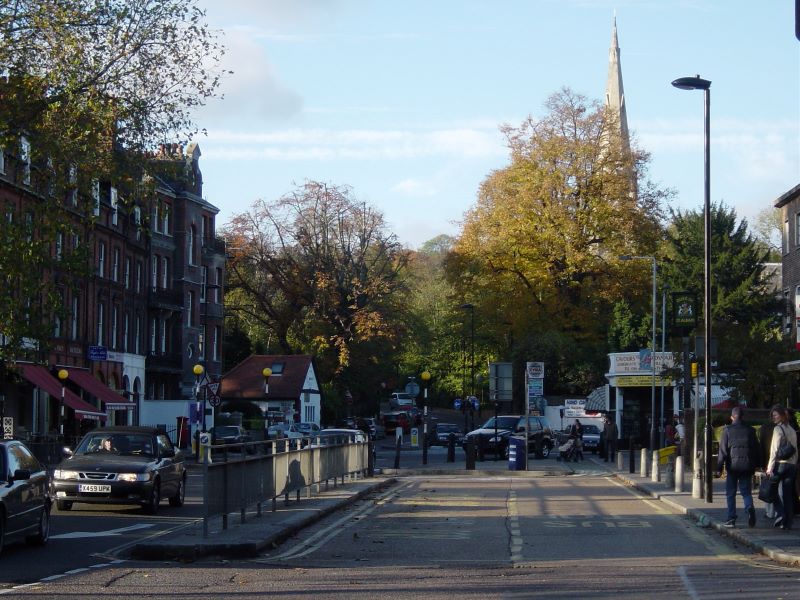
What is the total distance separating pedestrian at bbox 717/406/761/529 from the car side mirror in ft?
32.4

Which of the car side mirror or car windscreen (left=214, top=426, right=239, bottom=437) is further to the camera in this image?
car windscreen (left=214, top=426, right=239, bottom=437)

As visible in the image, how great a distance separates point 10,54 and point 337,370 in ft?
184

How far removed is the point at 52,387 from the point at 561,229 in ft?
91.7

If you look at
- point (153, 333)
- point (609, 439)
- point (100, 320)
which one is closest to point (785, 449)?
point (609, 439)

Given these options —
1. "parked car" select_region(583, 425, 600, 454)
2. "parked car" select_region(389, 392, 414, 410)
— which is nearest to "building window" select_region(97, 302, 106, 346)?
"parked car" select_region(583, 425, 600, 454)

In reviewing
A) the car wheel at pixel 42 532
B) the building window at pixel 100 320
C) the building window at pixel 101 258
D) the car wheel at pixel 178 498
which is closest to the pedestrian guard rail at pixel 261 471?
the car wheel at pixel 178 498

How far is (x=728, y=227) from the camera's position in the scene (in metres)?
71.9

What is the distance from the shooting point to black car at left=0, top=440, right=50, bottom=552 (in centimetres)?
1434

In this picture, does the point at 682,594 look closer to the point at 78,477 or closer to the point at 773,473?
the point at 773,473

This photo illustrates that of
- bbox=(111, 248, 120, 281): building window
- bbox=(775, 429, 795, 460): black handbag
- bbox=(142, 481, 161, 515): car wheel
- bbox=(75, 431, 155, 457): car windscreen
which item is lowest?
bbox=(142, 481, 161, 515): car wheel

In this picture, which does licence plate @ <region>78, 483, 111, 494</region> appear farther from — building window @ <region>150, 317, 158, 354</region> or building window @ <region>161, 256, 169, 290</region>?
building window @ <region>161, 256, 169, 290</region>

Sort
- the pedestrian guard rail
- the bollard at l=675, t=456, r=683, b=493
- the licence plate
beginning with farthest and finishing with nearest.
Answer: the bollard at l=675, t=456, r=683, b=493
the licence plate
the pedestrian guard rail

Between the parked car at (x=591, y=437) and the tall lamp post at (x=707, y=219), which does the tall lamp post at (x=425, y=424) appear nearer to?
the parked car at (x=591, y=437)

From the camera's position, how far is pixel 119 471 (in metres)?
21.0
